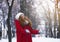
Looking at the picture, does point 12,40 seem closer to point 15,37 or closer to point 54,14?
point 15,37

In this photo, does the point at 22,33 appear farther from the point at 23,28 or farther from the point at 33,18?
the point at 33,18

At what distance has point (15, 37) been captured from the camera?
3.36 m

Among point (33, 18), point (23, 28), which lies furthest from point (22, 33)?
point (33, 18)

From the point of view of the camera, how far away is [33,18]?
11.1 feet

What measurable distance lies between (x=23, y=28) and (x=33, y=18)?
164mm

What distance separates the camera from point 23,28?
3318 millimetres

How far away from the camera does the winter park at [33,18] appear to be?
3.36m

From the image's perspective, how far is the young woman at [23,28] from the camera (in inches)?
A: 130

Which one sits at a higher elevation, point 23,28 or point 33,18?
point 33,18

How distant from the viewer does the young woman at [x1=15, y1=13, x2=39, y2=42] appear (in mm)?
3311

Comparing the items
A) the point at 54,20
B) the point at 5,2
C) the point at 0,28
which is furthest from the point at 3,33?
the point at 54,20

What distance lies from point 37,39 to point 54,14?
0.33 meters

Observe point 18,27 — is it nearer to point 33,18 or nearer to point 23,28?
point 23,28

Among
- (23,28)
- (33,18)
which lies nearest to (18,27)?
(23,28)
